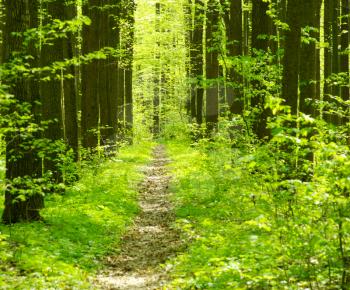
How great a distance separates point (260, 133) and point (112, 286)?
25.5 ft

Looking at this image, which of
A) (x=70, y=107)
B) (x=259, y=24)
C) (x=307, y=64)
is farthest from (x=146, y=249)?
(x=259, y=24)

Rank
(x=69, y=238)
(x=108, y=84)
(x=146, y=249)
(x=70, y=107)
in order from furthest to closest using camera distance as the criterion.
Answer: (x=108, y=84) < (x=70, y=107) < (x=146, y=249) < (x=69, y=238)

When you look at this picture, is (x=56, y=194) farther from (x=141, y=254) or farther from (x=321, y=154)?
(x=321, y=154)

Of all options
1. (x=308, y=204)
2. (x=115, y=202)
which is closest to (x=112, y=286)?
(x=308, y=204)

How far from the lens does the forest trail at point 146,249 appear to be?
27.9 ft

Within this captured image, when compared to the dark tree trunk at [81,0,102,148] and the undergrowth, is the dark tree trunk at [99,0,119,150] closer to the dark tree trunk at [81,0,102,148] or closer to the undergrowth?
the dark tree trunk at [81,0,102,148]

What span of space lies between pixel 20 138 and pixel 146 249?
3.61 meters

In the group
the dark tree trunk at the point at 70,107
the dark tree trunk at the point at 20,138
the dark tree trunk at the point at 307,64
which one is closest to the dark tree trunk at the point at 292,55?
the dark tree trunk at the point at 307,64

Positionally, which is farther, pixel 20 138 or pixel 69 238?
pixel 69 238

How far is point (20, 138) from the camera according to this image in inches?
389

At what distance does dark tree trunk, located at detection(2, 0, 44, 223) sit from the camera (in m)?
9.63

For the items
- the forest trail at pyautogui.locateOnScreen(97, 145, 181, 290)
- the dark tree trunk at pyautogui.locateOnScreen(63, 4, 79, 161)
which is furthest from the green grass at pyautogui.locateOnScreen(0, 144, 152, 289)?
the dark tree trunk at pyautogui.locateOnScreen(63, 4, 79, 161)

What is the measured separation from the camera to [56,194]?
13773mm

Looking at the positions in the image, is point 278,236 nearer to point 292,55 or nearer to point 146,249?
point 146,249
